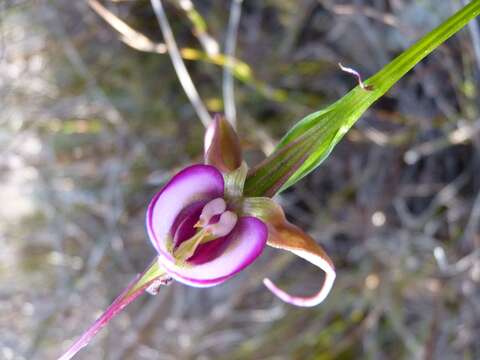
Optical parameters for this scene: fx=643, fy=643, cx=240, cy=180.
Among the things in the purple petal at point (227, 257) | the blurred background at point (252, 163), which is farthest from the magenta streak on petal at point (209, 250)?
the blurred background at point (252, 163)

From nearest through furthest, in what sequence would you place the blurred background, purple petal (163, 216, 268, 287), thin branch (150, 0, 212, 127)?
purple petal (163, 216, 268, 287), thin branch (150, 0, 212, 127), the blurred background

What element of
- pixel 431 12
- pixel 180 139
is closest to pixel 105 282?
pixel 180 139

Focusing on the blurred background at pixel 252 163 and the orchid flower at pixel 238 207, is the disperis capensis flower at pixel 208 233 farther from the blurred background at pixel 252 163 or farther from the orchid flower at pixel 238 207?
the blurred background at pixel 252 163

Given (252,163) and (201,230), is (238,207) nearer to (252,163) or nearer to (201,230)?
(201,230)

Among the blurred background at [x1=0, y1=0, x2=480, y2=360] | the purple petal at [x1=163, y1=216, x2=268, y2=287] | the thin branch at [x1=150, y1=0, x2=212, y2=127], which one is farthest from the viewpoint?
the blurred background at [x1=0, y1=0, x2=480, y2=360]

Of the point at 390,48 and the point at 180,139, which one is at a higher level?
the point at 180,139

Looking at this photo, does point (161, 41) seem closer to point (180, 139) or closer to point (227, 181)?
point (180, 139)

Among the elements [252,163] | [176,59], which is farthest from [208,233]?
[252,163]

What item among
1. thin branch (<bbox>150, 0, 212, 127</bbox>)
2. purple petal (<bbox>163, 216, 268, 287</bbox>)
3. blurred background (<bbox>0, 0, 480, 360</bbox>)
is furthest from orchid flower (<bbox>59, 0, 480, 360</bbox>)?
blurred background (<bbox>0, 0, 480, 360</bbox>)

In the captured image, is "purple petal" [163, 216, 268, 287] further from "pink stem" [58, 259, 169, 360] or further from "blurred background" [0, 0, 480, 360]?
"blurred background" [0, 0, 480, 360]
